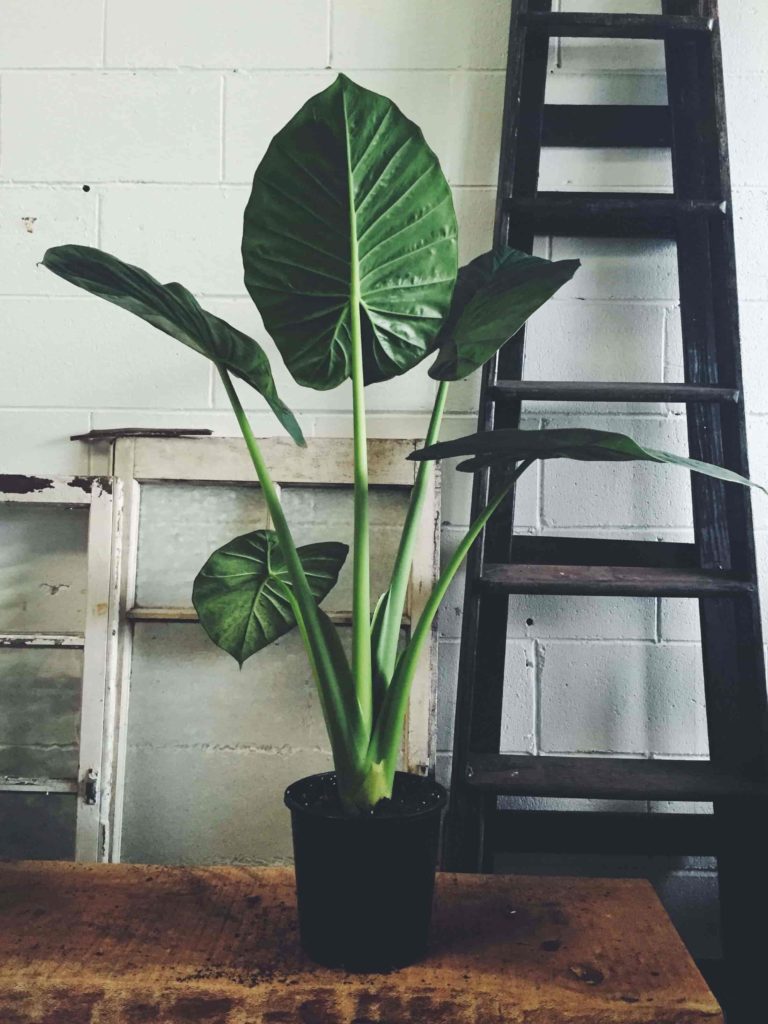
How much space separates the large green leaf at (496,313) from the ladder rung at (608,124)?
0.51m

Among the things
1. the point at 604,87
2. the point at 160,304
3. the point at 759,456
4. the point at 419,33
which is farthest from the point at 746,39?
the point at 160,304

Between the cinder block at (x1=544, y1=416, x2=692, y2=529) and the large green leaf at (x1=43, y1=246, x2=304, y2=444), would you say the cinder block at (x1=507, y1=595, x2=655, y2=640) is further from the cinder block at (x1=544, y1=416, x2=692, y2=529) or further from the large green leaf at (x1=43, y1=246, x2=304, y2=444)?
the large green leaf at (x1=43, y1=246, x2=304, y2=444)

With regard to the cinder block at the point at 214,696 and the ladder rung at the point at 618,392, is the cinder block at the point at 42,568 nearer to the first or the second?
the cinder block at the point at 214,696

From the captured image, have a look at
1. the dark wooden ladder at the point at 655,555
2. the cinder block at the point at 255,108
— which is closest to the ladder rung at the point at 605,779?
the dark wooden ladder at the point at 655,555

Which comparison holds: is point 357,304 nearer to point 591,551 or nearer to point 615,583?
point 615,583

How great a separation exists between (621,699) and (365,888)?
71 centimetres

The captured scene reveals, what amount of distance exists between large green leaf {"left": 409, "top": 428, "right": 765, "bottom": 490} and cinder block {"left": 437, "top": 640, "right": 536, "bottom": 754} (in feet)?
2.10

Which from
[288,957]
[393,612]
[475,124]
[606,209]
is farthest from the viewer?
[475,124]

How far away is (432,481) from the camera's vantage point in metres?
1.40

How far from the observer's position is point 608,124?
56.7 inches

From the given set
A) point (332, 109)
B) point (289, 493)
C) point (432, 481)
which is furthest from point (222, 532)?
point (332, 109)

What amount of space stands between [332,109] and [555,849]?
113 centimetres

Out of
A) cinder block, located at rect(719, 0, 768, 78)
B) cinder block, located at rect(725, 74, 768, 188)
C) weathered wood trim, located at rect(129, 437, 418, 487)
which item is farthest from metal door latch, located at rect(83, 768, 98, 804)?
cinder block, located at rect(719, 0, 768, 78)

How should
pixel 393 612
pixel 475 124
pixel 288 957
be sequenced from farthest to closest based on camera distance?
pixel 475 124 → pixel 393 612 → pixel 288 957
